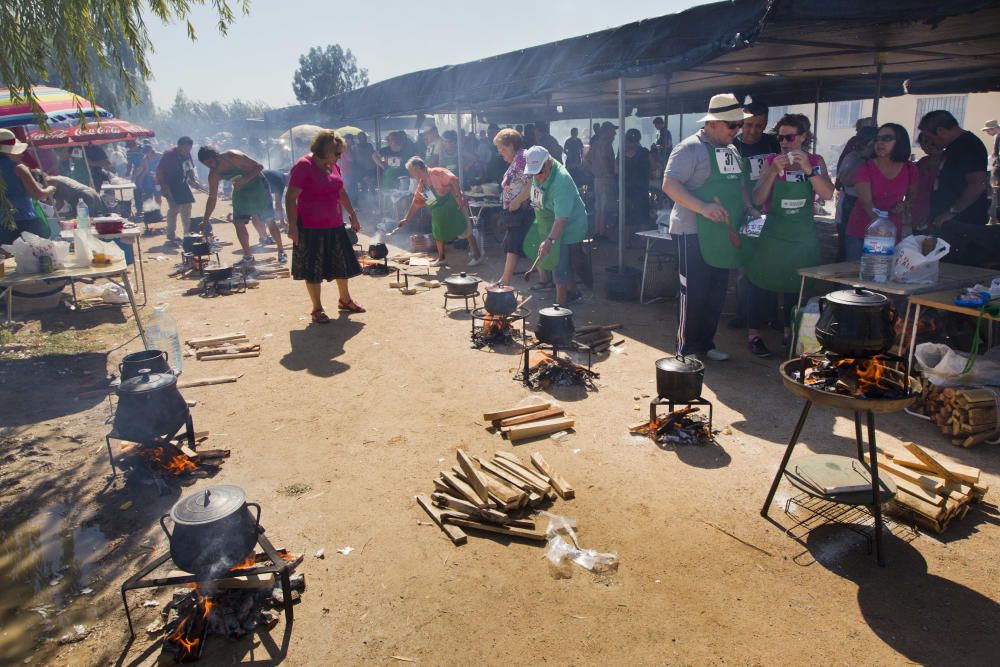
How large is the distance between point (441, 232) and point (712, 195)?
6.15 m

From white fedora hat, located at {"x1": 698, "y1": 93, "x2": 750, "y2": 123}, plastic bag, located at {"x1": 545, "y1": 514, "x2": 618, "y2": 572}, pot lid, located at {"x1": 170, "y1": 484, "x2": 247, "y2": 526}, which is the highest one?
white fedora hat, located at {"x1": 698, "y1": 93, "x2": 750, "y2": 123}

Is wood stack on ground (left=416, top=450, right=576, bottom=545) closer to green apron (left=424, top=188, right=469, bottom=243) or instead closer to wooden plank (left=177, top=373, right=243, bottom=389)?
wooden plank (left=177, top=373, right=243, bottom=389)

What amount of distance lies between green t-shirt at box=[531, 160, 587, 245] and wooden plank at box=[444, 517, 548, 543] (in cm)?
419

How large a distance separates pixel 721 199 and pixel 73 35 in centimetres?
509

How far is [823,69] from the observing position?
966 cm

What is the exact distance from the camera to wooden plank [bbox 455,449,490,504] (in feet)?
12.6

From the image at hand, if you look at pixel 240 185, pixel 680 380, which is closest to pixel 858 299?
pixel 680 380

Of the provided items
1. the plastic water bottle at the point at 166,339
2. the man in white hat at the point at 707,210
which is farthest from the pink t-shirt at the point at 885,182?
the plastic water bottle at the point at 166,339

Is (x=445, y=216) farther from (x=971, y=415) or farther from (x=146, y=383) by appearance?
(x=971, y=415)

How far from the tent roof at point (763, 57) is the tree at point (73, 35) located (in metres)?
4.64

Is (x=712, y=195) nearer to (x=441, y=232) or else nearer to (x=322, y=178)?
(x=322, y=178)

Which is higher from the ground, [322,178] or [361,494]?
[322,178]

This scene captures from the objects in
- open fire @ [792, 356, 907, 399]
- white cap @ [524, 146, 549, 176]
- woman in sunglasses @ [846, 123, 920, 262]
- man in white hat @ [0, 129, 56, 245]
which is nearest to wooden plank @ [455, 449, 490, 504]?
open fire @ [792, 356, 907, 399]

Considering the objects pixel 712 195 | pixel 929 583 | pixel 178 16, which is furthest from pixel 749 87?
pixel 929 583
